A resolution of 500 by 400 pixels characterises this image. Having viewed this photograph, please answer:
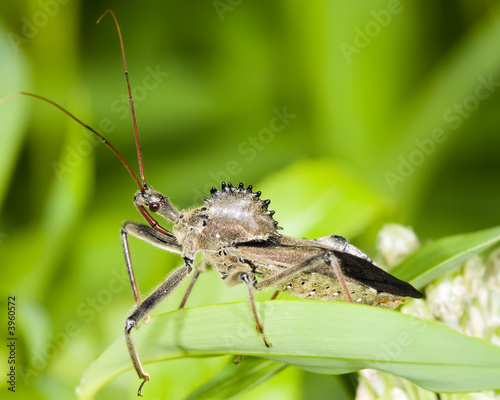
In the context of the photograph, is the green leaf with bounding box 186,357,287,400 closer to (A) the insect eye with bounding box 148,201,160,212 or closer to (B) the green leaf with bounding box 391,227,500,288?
(B) the green leaf with bounding box 391,227,500,288

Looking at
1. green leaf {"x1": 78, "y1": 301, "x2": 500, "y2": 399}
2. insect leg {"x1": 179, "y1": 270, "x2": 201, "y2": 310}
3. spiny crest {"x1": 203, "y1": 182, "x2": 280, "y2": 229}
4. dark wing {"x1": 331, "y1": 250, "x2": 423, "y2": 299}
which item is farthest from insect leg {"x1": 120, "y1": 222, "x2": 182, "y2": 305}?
dark wing {"x1": 331, "y1": 250, "x2": 423, "y2": 299}

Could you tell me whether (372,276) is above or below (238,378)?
above

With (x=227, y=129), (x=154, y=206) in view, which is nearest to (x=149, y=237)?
(x=154, y=206)

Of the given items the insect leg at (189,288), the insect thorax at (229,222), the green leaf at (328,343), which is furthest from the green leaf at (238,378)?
the insect thorax at (229,222)

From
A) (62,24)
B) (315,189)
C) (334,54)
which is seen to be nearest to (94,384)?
(315,189)

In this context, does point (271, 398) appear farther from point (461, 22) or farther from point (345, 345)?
point (461, 22)

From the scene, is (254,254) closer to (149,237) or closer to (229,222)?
(229,222)
